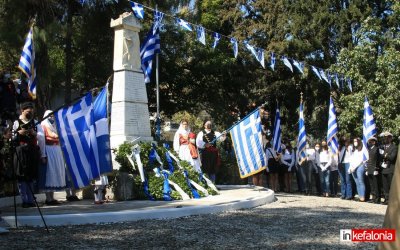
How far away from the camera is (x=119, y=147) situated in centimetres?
1096

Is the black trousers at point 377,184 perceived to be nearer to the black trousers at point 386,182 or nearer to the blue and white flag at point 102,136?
the black trousers at point 386,182

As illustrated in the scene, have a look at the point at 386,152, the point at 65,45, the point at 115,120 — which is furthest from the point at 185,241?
the point at 65,45

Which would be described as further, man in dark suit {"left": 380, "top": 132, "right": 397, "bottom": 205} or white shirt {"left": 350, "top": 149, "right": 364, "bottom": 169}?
white shirt {"left": 350, "top": 149, "right": 364, "bottom": 169}

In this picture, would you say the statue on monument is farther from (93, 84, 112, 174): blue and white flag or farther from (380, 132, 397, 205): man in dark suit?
(380, 132, 397, 205): man in dark suit

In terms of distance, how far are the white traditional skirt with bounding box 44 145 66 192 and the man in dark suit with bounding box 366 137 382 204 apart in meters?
7.87

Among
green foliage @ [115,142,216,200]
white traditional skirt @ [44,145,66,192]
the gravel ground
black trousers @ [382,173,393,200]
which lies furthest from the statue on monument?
black trousers @ [382,173,393,200]

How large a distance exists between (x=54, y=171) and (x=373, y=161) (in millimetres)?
8075

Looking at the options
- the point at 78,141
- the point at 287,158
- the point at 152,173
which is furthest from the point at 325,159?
the point at 78,141

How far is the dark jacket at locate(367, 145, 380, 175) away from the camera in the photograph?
12.6 m

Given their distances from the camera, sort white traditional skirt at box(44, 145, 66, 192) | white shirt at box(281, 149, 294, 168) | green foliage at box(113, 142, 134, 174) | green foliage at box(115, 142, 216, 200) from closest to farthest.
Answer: white traditional skirt at box(44, 145, 66, 192)
green foliage at box(115, 142, 216, 200)
green foliage at box(113, 142, 134, 174)
white shirt at box(281, 149, 294, 168)

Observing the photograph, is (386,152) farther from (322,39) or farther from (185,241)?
(322,39)

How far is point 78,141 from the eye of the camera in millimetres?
7645

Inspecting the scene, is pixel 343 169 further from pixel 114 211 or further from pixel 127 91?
pixel 114 211

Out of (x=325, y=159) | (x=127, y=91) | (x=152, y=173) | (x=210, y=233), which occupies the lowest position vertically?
(x=210, y=233)
